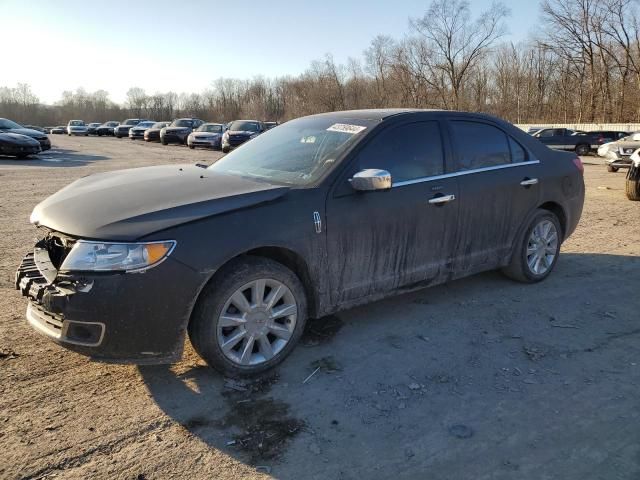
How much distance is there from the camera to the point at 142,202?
3.16 metres

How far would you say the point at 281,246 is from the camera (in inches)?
128

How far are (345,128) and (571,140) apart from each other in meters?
29.2

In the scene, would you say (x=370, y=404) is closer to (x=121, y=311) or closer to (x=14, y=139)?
(x=121, y=311)

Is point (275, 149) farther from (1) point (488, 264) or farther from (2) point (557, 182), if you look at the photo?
(2) point (557, 182)

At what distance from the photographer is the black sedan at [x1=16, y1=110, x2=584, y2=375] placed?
282 cm

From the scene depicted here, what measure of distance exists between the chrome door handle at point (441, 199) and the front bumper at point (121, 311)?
78.7 inches

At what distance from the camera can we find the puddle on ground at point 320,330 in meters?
3.82

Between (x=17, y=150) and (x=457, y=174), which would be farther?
(x=17, y=150)

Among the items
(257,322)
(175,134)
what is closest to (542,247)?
(257,322)

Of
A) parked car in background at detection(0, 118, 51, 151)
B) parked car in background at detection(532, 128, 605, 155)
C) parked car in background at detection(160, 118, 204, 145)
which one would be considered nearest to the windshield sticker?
parked car in background at detection(0, 118, 51, 151)

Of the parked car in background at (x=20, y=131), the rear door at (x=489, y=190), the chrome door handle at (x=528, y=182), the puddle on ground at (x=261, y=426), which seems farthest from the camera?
the parked car in background at (x=20, y=131)

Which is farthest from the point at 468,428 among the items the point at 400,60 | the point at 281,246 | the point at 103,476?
the point at 400,60

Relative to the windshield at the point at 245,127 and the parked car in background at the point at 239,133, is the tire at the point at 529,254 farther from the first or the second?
the windshield at the point at 245,127

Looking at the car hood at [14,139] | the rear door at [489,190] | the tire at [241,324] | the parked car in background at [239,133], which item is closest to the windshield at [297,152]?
the tire at [241,324]
